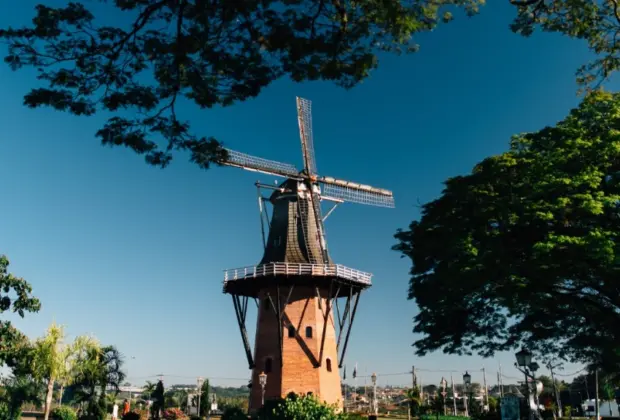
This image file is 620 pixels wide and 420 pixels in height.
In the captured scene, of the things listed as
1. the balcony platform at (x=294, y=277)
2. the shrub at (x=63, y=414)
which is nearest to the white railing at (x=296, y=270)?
the balcony platform at (x=294, y=277)

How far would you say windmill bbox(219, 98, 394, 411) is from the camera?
3147 centimetres

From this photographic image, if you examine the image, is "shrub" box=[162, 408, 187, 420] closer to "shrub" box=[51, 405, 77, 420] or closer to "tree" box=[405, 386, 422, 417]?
"shrub" box=[51, 405, 77, 420]

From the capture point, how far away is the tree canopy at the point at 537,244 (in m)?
17.2

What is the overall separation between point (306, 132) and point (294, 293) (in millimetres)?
13175

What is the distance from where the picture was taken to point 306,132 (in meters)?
39.4

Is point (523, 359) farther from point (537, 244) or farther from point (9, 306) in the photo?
point (9, 306)

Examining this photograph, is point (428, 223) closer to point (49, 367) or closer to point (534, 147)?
point (534, 147)

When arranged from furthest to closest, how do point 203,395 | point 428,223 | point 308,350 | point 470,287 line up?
point 203,395, point 308,350, point 428,223, point 470,287

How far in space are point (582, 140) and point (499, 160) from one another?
3.31 metres

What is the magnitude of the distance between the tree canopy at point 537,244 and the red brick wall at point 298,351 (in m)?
10.6

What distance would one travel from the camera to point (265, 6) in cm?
857

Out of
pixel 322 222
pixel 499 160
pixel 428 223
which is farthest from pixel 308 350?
pixel 499 160

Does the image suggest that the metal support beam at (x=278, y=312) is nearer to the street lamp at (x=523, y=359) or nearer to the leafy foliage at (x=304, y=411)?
the leafy foliage at (x=304, y=411)

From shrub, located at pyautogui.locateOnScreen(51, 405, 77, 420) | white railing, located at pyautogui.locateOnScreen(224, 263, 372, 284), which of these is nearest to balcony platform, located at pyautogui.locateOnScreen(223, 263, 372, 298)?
white railing, located at pyautogui.locateOnScreen(224, 263, 372, 284)
